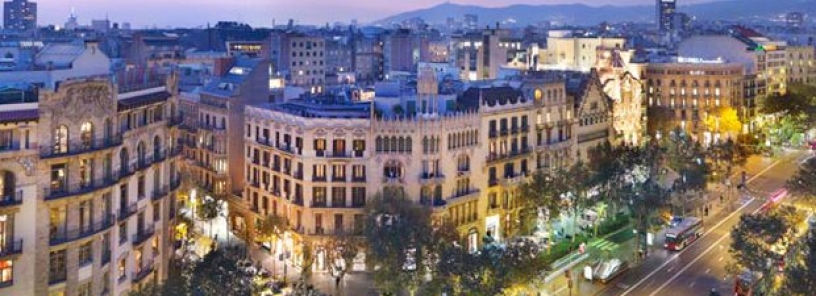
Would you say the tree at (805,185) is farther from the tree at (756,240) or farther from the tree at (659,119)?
the tree at (659,119)

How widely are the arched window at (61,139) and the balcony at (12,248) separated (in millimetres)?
5993

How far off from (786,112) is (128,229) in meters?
155

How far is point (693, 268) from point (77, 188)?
56797 millimetres

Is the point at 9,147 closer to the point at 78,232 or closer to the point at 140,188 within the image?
the point at 78,232

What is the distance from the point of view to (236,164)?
101m

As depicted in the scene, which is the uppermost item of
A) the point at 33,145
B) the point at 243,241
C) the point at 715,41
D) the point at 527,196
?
the point at 715,41

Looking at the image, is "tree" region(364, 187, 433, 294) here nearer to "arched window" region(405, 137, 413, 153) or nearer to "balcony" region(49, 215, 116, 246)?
"arched window" region(405, 137, 413, 153)

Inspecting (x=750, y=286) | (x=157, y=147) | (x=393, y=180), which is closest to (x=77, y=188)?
(x=157, y=147)

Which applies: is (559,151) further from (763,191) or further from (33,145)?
(33,145)

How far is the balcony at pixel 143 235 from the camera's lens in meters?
63.8

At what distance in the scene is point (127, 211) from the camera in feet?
203

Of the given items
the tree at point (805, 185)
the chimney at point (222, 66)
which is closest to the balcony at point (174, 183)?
→ the chimney at point (222, 66)

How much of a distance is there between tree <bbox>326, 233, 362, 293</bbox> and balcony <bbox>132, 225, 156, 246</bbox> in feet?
51.9

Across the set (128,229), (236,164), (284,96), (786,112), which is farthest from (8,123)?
(786,112)
